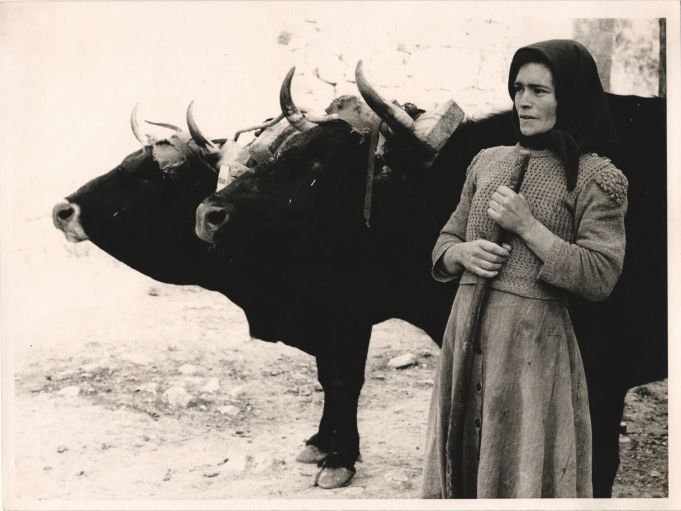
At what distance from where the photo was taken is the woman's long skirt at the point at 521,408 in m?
2.55

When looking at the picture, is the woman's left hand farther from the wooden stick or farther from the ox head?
the ox head

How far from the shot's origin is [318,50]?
12.6 ft

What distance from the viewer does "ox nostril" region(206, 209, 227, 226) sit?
3.42 m

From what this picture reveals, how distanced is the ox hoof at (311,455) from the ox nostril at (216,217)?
1.21m

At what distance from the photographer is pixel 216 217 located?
11.3ft

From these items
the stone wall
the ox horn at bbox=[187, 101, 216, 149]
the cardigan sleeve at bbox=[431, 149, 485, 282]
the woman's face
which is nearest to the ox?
the stone wall

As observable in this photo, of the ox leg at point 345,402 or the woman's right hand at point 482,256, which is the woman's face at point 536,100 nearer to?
the woman's right hand at point 482,256

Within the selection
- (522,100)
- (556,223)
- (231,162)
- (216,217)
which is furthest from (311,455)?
(522,100)

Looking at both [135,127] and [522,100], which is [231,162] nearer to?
[135,127]

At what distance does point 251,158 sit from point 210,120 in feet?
1.71

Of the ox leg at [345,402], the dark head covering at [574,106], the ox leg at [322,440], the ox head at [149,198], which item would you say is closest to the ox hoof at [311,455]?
the ox leg at [322,440]

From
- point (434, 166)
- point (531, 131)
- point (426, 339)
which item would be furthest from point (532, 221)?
point (426, 339)

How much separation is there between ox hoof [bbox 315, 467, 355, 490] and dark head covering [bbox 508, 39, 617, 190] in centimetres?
173

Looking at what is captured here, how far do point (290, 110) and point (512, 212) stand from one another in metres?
1.34
